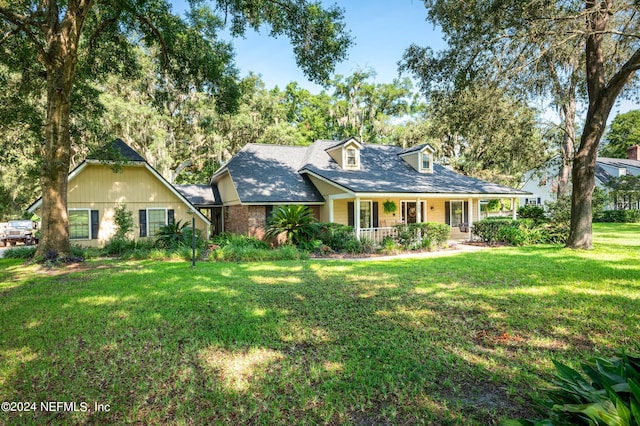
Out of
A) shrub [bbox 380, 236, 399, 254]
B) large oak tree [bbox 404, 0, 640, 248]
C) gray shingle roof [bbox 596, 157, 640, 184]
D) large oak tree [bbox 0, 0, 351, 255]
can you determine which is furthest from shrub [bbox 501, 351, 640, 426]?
gray shingle roof [bbox 596, 157, 640, 184]

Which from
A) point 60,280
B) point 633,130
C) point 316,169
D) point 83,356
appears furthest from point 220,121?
point 633,130

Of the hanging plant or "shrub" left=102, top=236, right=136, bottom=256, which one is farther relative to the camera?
the hanging plant

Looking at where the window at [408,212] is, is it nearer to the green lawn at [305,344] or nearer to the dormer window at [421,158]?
the dormer window at [421,158]

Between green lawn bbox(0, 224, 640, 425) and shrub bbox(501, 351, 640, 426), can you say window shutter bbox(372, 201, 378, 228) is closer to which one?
green lawn bbox(0, 224, 640, 425)

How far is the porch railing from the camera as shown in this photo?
15.2 metres

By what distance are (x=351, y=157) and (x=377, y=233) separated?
573cm

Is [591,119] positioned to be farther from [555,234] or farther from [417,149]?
[417,149]

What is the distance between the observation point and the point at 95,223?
15.7 metres

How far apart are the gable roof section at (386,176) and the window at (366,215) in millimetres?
1478

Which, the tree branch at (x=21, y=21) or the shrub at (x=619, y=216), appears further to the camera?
the shrub at (x=619, y=216)

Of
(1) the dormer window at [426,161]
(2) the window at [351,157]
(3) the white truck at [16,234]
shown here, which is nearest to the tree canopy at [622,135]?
(1) the dormer window at [426,161]

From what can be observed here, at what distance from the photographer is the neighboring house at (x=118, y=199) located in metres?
15.4

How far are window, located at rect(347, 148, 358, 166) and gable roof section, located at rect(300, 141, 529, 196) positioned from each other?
2.04 ft

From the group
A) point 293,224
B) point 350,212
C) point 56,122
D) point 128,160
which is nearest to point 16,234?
point 128,160
